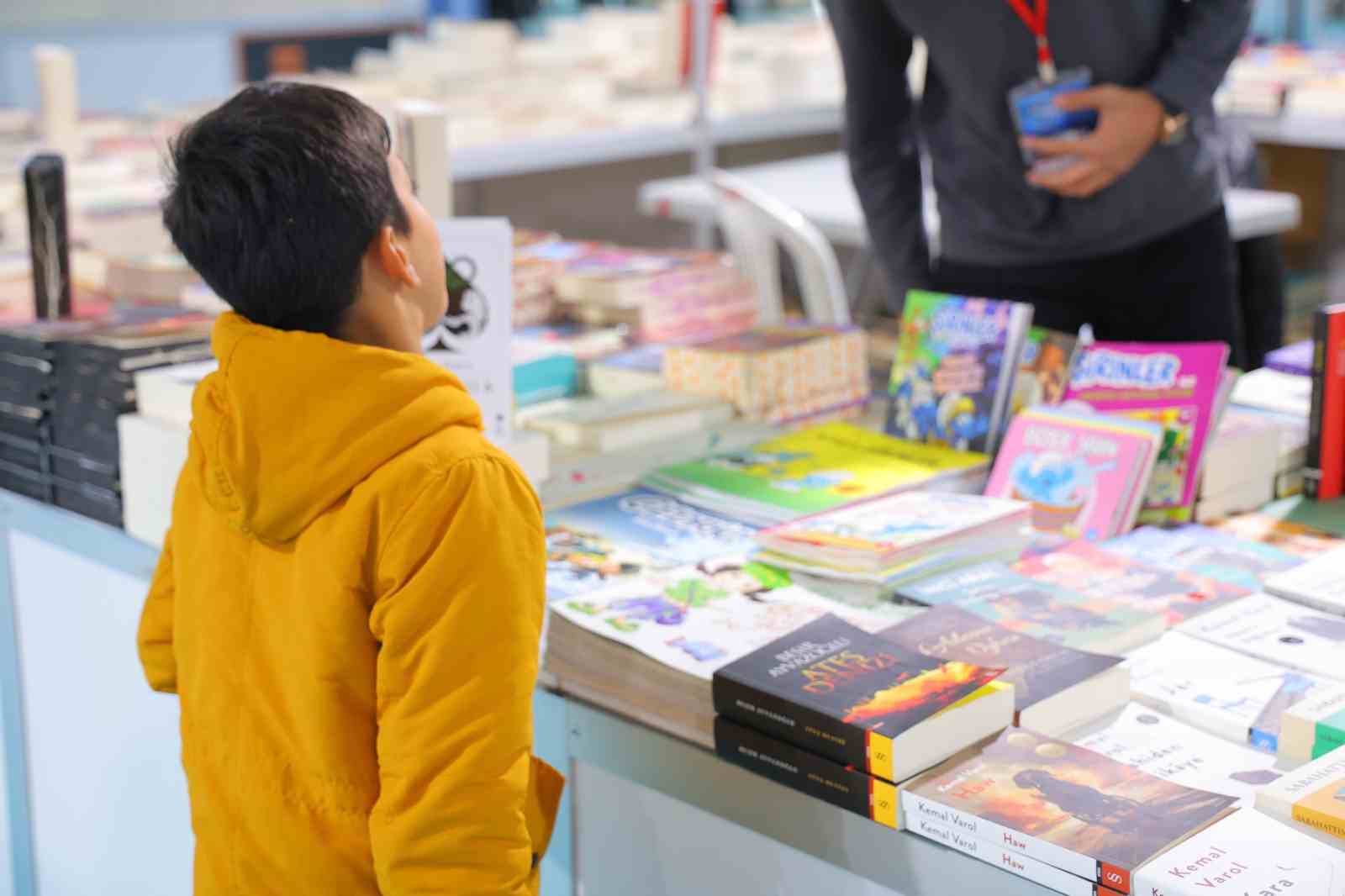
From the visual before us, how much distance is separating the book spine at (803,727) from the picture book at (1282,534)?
750 millimetres

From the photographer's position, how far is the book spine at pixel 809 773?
1.19 m

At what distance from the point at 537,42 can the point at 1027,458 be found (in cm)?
361

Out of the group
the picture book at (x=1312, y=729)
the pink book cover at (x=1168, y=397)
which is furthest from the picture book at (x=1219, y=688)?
the pink book cover at (x=1168, y=397)

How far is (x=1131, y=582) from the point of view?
1581mm

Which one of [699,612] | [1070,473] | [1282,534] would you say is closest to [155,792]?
[699,612]

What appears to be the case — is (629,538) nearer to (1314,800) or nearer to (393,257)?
(393,257)

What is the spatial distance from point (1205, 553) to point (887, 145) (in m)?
1.05

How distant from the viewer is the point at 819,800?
1241mm

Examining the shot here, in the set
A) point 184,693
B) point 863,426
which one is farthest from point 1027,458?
point 184,693

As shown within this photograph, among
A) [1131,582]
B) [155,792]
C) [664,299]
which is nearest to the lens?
[1131,582]

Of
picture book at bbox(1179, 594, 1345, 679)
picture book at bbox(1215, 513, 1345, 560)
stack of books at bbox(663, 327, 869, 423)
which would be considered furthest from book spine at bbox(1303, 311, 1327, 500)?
stack of books at bbox(663, 327, 869, 423)

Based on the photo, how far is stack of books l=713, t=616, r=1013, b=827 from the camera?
1.18 metres

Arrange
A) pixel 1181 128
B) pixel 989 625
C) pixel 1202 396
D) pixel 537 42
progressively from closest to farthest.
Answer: pixel 989 625, pixel 1202 396, pixel 1181 128, pixel 537 42

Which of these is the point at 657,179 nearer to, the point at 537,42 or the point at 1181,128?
the point at 537,42
